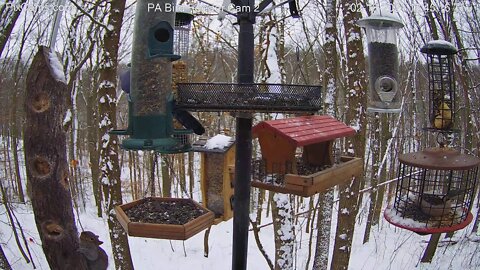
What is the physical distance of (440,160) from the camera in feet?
10.2

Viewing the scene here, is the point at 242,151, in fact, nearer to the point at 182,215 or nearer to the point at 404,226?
the point at 182,215

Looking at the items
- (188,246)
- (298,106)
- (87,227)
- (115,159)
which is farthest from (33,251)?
(298,106)

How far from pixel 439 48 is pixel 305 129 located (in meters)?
1.45

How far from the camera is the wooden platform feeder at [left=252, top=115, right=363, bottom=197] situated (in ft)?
8.82

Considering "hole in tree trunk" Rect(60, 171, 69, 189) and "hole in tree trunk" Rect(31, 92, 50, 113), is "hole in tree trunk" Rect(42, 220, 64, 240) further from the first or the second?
"hole in tree trunk" Rect(31, 92, 50, 113)

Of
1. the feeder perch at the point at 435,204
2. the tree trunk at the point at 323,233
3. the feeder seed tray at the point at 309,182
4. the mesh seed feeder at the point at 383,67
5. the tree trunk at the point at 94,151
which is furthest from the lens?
the tree trunk at the point at 94,151

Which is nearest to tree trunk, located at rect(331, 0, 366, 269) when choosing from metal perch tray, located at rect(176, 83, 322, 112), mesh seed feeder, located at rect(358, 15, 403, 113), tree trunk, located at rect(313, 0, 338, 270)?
tree trunk, located at rect(313, 0, 338, 270)

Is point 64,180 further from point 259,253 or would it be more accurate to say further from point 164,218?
point 259,253

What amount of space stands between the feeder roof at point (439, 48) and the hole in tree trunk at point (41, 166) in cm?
339

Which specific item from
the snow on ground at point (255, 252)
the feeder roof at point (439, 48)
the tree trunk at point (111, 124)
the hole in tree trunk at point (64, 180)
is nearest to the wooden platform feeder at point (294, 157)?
the feeder roof at point (439, 48)

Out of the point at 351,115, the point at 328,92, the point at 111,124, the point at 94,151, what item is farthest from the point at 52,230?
the point at 94,151

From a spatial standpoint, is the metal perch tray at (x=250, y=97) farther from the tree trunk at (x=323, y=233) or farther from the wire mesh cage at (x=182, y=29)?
the tree trunk at (x=323, y=233)

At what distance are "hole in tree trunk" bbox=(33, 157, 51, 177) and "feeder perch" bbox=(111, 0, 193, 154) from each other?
83 centimetres

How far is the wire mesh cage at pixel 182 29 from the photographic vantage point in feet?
10.6
